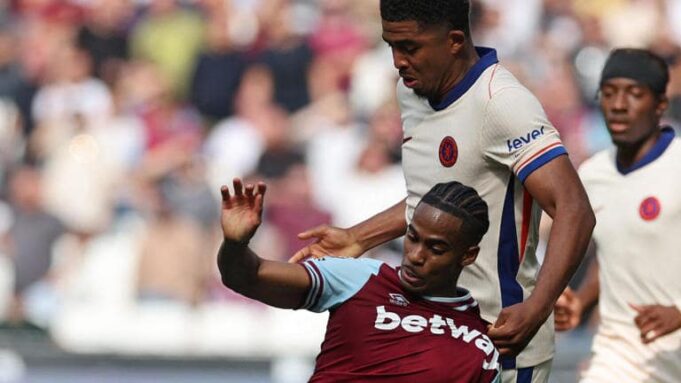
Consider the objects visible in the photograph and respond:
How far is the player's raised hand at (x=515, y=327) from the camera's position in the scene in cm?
440

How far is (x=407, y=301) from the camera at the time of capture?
180 inches

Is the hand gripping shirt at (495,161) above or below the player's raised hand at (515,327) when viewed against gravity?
above

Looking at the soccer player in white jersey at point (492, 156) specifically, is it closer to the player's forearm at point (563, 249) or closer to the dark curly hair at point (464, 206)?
the player's forearm at point (563, 249)

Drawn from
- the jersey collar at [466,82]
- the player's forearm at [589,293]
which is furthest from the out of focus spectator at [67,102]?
the jersey collar at [466,82]

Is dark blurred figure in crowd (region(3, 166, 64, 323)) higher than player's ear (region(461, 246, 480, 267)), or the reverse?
dark blurred figure in crowd (region(3, 166, 64, 323))

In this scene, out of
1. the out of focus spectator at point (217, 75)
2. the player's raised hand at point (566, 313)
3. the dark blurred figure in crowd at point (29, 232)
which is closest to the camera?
the player's raised hand at point (566, 313)

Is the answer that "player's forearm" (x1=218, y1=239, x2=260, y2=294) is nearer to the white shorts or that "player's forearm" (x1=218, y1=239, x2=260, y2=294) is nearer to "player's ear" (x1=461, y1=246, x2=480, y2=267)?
"player's ear" (x1=461, y1=246, x2=480, y2=267)

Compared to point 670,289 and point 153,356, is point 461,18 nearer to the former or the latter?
point 670,289

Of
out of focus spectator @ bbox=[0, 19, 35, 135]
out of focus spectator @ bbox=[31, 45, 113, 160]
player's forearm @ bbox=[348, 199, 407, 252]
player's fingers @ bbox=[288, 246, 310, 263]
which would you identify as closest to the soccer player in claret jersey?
player's fingers @ bbox=[288, 246, 310, 263]

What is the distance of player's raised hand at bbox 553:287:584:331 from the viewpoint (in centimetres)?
650

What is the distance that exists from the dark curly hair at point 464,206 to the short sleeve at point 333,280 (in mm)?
302

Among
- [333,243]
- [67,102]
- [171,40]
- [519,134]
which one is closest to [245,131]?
[171,40]

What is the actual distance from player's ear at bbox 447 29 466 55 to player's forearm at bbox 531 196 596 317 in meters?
0.67

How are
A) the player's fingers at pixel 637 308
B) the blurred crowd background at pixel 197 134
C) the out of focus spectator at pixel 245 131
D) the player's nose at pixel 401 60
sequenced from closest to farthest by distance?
the player's nose at pixel 401 60 → the player's fingers at pixel 637 308 → the blurred crowd background at pixel 197 134 → the out of focus spectator at pixel 245 131
